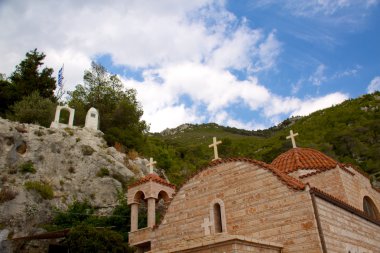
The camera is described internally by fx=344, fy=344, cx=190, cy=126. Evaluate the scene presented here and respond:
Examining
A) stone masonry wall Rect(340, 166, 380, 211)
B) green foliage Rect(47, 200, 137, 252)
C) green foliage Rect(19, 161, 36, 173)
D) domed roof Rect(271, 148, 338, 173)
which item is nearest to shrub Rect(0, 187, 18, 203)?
green foliage Rect(19, 161, 36, 173)

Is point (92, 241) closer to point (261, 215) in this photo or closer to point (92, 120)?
point (261, 215)

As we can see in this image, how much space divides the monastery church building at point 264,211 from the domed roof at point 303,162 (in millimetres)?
44

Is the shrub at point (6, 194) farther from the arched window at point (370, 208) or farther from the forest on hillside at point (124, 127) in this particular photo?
the arched window at point (370, 208)

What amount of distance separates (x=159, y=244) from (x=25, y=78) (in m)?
28.5

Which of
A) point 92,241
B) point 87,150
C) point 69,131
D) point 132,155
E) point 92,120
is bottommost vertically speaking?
point 92,241

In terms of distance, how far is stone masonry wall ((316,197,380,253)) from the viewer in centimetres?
1004

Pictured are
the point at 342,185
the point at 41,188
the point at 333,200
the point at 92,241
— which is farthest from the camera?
the point at 41,188

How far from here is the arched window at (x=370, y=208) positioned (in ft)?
50.2

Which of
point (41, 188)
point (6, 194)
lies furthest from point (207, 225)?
point (6, 194)

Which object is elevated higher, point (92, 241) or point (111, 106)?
point (111, 106)

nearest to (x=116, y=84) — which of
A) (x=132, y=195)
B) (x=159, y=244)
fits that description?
(x=132, y=195)

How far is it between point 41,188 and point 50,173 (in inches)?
91.0

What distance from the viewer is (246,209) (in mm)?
11281

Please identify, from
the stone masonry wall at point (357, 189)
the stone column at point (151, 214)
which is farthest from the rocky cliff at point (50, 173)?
the stone masonry wall at point (357, 189)
